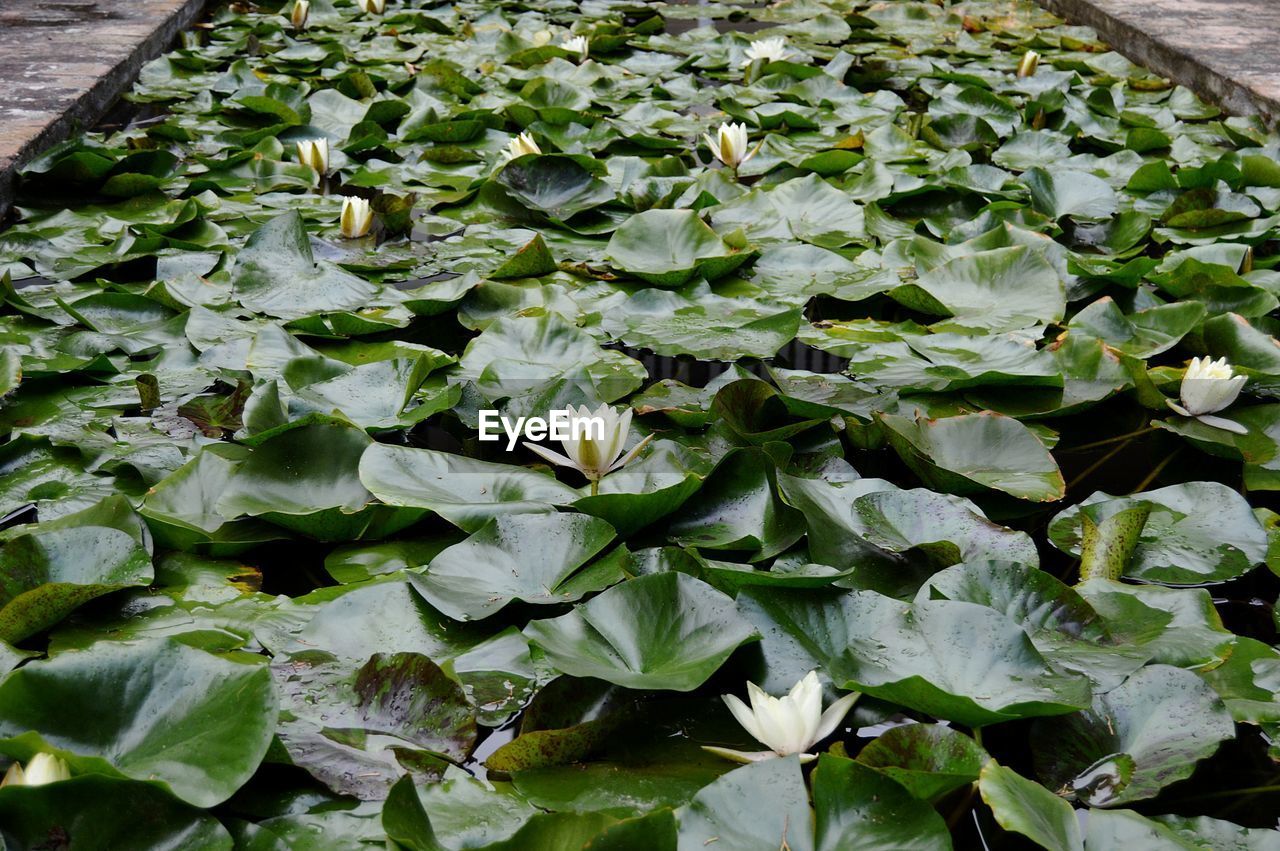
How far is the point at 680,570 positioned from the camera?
1094 millimetres

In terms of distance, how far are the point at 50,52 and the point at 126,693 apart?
2.80m

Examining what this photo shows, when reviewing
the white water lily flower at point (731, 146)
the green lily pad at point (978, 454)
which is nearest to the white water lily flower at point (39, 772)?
the green lily pad at point (978, 454)

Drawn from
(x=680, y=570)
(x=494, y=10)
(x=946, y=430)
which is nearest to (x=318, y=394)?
(x=680, y=570)

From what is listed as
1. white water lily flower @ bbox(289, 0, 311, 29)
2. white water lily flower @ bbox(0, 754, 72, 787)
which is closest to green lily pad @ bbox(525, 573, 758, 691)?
Result: white water lily flower @ bbox(0, 754, 72, 787)

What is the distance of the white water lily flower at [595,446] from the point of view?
1231 millimetres

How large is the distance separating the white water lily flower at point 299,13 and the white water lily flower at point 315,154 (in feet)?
5.26

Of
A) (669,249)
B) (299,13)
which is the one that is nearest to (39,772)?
(669,249)

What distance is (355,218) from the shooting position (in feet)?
6.87

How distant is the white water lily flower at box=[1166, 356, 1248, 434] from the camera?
4.71 feet

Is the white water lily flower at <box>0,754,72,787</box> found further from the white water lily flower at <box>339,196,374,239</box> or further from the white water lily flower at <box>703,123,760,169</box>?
the white water lily flower at <box>703,123,760,169</box>

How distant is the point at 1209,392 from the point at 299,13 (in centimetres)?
330

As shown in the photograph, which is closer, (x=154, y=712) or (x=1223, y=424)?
(x=154, y=712)

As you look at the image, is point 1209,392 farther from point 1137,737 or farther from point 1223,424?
point 1137,737

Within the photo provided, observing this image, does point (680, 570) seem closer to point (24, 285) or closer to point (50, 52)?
point (24, 285)
